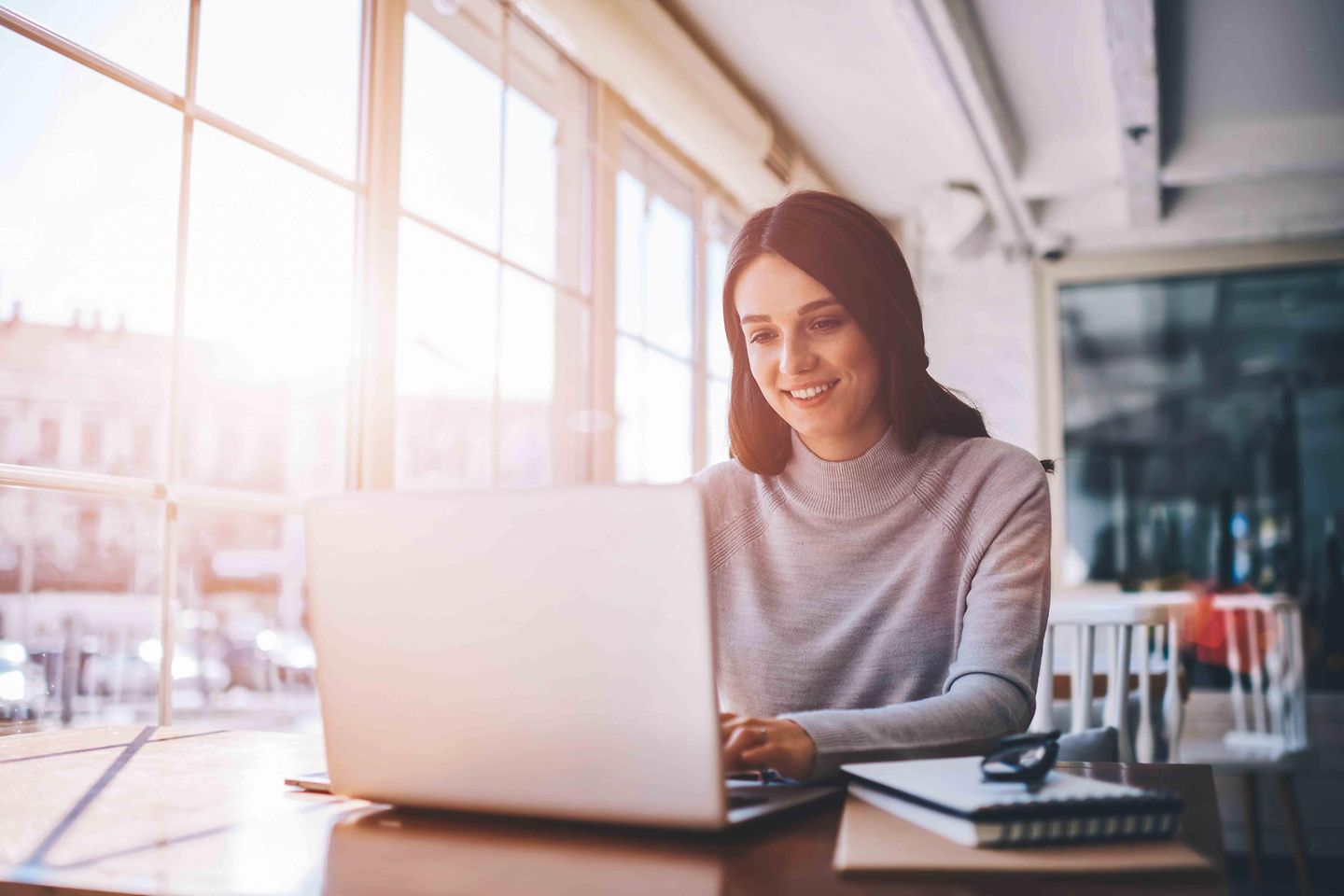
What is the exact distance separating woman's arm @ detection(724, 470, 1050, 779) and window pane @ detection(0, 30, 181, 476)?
1268 mm

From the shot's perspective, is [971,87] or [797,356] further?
[971,87]

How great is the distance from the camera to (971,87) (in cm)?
356

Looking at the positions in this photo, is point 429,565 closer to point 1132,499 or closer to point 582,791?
point 582,791

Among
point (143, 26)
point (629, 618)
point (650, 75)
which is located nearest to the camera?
point (629, 618)

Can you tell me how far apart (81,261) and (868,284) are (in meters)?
1.32

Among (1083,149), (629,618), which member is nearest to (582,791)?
(629,618)

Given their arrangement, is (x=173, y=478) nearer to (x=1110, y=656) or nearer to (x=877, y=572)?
(x=877, y=572)

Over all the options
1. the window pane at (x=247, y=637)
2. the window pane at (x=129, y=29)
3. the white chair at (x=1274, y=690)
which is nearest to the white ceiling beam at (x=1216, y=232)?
the white chair at (x=1274, y=690)

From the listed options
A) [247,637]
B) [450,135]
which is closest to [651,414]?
[450,135]

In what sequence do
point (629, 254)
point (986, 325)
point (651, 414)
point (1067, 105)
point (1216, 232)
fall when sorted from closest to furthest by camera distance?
point (629, 254), point (651, 414), point (1067, 105), point (1216, 232), point (986, 325)

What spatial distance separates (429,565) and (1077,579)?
5224 mm

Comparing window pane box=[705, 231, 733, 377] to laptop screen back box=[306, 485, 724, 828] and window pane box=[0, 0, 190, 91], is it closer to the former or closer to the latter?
window pane box=[0, 0, 190, 91]

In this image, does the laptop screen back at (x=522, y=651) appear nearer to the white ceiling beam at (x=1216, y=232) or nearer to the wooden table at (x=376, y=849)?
the wooden table at (x=376, y=849)

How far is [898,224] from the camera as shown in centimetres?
566
